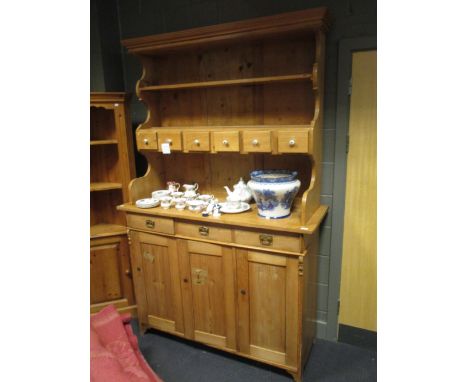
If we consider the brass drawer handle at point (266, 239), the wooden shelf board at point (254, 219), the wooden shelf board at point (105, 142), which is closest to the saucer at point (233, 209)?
the wooden shelf board at point (254, 219)

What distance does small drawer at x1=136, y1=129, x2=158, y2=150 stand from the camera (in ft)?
6.86

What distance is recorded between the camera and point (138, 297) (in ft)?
7.42

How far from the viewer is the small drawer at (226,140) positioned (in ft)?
6.05

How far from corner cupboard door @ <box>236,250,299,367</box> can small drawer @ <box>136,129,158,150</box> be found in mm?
886

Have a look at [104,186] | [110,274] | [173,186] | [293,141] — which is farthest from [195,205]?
[110,274]

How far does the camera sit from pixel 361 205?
1967 mm

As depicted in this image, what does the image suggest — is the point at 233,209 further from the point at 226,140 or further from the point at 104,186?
the point at 104,186

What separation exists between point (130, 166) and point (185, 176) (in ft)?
1.41

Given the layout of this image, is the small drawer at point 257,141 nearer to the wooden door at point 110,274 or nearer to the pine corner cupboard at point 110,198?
the pine corner cupboard at point 110,198

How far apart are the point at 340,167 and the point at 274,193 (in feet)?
1.67

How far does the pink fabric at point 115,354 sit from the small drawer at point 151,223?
592 millimetres
